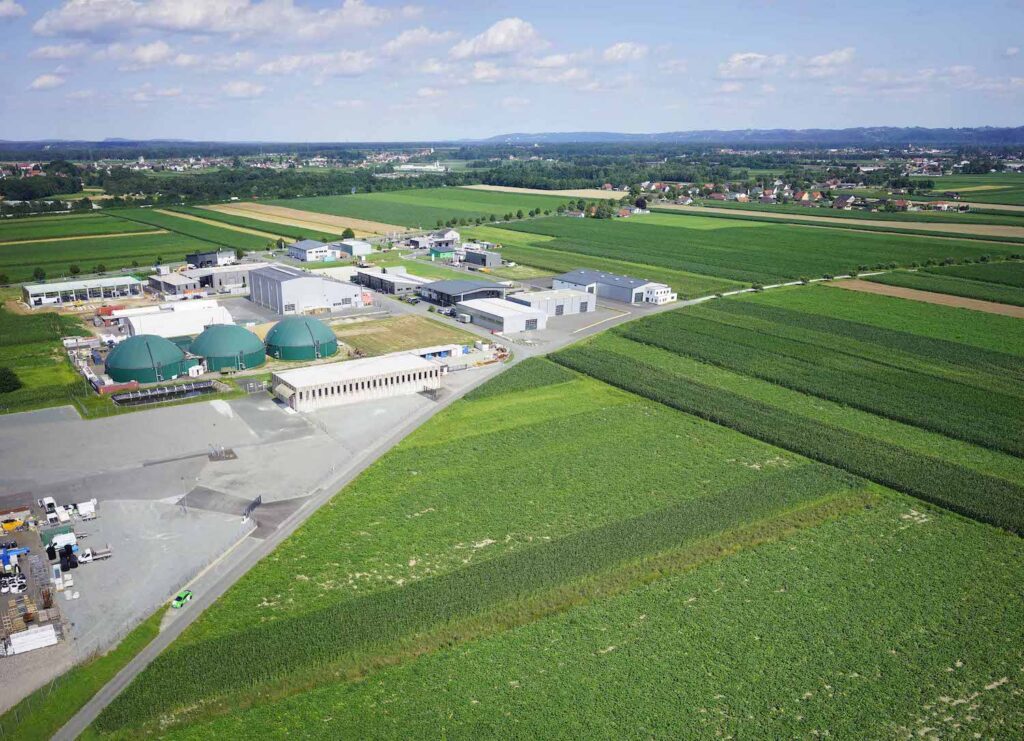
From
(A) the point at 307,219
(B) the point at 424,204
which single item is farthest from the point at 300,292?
(B) the point at 424,204

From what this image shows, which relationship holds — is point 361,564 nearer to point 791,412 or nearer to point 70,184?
point 791,412

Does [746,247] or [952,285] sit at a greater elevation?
[746,247]

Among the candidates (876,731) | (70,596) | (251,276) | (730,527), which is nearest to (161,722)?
(70,596)

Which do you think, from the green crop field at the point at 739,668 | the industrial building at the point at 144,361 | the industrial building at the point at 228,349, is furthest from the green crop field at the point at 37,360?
the green crop field at the point at 739,668

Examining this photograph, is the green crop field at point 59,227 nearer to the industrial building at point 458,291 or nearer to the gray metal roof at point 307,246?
the gray metal roof at point 307,246

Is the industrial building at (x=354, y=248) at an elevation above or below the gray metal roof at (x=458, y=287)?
above

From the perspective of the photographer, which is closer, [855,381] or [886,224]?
[855,381]

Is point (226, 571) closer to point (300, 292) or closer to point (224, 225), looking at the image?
point (300, 292)
